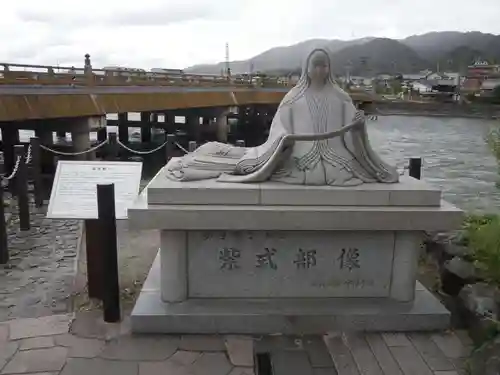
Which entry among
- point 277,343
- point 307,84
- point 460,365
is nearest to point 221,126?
point 307,84

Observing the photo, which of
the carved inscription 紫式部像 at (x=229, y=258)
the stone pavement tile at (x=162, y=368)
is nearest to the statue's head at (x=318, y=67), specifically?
the carved inscription 紫式部像 at (x=229, y=258)

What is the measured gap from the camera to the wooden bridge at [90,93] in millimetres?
11570

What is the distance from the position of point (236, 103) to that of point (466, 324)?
903 inches

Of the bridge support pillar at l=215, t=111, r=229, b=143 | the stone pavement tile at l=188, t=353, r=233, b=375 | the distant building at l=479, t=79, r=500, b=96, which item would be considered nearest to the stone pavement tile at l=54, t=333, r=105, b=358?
the stone pavement tile at l=188, t=353, r=233, b=375

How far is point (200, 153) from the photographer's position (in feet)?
14.4

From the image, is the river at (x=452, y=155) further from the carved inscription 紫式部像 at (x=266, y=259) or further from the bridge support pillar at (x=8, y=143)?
the bridge support pillar at (x=8, y=143)

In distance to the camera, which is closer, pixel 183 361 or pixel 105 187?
pixel 183 361

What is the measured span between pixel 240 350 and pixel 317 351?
58cm

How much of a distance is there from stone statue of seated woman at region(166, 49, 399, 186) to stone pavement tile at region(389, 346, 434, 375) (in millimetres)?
1303

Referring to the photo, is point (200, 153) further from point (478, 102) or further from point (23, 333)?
point (478, 102)

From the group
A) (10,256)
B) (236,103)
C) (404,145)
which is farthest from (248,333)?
(404,145)

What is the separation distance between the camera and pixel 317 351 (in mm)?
3566

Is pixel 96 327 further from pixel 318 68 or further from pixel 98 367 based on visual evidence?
pixel 318 68

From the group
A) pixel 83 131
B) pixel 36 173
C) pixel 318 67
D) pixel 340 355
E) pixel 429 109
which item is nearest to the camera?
pixel 340 355
